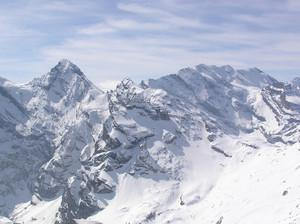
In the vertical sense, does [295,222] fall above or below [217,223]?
above

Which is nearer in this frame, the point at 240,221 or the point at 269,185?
the point at 240,221

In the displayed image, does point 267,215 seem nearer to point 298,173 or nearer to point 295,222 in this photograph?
point 295,222

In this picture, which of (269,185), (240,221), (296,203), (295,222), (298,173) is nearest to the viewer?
(295,222)

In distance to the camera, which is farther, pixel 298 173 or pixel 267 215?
pixel 298 173

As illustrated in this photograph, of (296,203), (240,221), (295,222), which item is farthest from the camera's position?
(240,221)

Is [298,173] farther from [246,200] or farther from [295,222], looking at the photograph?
[295,222]

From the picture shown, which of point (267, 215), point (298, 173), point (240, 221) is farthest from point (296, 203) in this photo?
point (298, 173)

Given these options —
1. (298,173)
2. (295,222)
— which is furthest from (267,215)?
(298,173)

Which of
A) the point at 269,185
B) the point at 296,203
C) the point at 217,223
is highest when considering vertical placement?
the point at 296,203

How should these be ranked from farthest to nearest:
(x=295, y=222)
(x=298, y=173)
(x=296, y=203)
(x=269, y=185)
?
1. (x=269, y=185)
2. (x=298, y=173)
3. (x=296, y=203)
4. (x=295, y=222)
